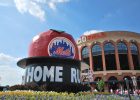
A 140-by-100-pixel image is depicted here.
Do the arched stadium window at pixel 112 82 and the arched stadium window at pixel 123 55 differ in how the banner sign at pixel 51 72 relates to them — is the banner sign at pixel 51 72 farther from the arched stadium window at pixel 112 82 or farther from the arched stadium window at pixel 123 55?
the arched stadium window at pixel 123 55

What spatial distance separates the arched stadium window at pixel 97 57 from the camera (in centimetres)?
5631

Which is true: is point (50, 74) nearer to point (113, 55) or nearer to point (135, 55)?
point (113, 55)

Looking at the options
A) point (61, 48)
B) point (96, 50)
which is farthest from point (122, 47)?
point (61, 48)

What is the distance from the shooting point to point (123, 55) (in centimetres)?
5656

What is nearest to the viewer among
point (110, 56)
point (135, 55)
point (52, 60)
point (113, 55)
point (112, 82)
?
point (52, 60)

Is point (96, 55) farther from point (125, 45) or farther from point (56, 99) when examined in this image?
point (56, 99)

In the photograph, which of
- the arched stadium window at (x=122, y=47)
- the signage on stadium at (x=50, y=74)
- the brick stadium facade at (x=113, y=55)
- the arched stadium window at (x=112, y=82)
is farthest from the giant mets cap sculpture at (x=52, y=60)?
the arched stadium window at (x=122, y=47)

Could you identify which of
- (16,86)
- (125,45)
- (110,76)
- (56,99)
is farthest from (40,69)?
(125,45)

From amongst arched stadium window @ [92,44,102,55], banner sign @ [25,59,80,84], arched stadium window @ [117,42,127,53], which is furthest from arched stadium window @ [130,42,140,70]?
banner sign @ [25,59,80,84]

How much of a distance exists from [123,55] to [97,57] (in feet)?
22.0

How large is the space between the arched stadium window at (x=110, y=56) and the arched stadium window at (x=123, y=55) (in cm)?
183

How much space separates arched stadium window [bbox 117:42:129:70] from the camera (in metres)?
55.9

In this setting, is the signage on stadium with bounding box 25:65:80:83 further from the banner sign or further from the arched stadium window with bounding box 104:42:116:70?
the arched stadium window with bounding box 104:42:116:70

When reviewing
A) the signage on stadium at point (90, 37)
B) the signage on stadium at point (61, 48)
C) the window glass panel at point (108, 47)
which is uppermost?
the signage on stadium at point (90, 37)
